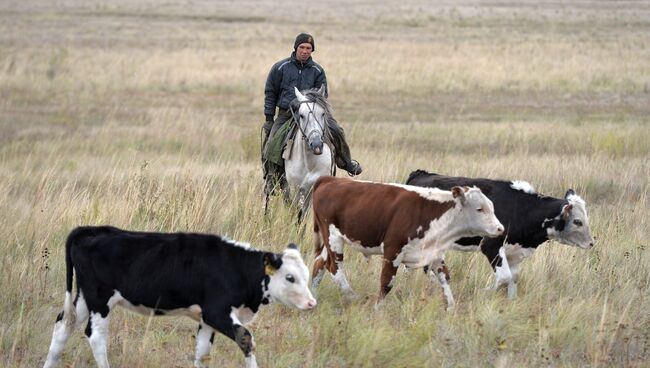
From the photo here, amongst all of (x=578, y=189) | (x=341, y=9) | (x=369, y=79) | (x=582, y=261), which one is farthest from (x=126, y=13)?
(x=582, y=261)

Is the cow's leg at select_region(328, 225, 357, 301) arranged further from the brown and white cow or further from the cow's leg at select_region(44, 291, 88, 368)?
the cow's leg at select_region(44, 291, 88, 368)

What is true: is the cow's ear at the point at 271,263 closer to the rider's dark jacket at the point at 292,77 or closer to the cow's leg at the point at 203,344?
the cow's leg at the point at 203,344

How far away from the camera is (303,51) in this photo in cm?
1212

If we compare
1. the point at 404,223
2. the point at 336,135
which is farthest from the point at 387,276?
the point at 336,135

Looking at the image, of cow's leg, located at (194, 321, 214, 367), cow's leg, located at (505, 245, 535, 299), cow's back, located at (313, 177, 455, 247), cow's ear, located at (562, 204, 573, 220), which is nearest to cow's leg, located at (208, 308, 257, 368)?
cow's leg, located at (194, 321, 214, 367)

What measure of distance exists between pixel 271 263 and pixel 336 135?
5478 mm

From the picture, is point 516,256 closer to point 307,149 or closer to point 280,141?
point 307,149

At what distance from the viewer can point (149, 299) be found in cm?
687

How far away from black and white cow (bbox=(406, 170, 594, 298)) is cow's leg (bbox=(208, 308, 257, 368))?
344 cm

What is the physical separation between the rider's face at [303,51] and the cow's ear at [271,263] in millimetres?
5651

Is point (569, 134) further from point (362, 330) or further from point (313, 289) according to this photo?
point (362, 330)

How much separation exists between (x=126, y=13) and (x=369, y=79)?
46.0 metres

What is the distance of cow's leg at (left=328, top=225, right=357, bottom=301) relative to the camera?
362 inches

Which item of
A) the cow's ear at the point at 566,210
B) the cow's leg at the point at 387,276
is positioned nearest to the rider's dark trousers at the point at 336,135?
the cow's ear at the point at 566,210
